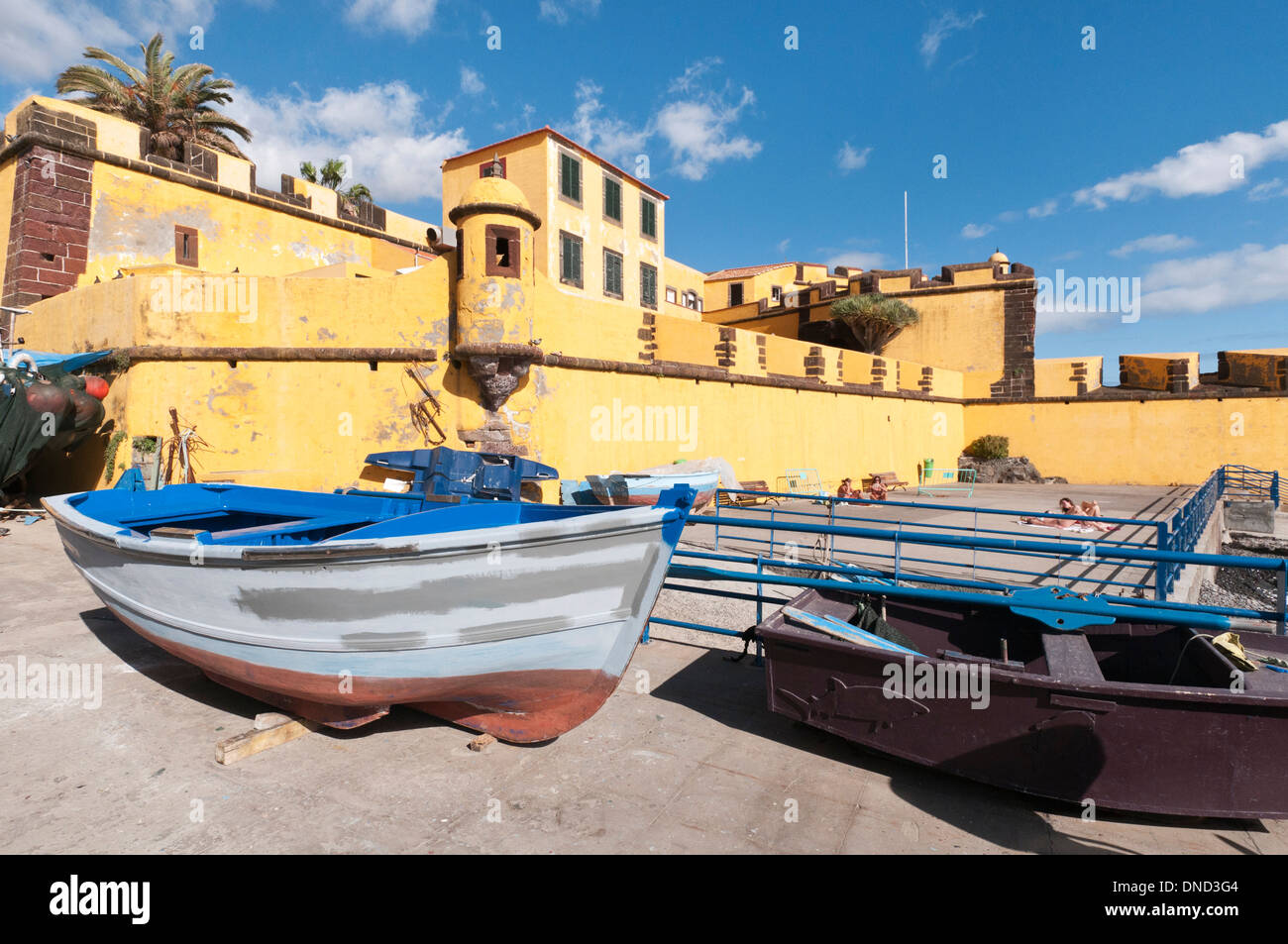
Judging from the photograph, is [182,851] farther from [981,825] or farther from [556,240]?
[556,240]

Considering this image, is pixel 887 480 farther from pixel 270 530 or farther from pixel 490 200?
pixel 270 530

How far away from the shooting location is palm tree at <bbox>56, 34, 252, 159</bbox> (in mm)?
17547

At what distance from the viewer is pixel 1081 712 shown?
8.93 feet

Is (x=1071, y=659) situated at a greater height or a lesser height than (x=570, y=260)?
lesser

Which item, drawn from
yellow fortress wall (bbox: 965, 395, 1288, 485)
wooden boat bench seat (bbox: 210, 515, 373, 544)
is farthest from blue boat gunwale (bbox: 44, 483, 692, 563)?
yellow fortress wall (bbox: 965, 395, 1288, 485)

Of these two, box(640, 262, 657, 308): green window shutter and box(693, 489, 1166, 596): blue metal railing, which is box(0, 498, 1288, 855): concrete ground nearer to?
box(693, 489, 1166, 596): blue metal railing

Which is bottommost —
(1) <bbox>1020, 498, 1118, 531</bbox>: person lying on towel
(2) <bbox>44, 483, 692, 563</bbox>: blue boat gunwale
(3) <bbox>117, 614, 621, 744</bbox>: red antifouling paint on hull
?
(3) <bbox>117, 614, 621, 744</bbox>: red antifouling paint on hull

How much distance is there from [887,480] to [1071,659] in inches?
754

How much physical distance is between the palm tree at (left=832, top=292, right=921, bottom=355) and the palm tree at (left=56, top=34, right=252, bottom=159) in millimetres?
22944

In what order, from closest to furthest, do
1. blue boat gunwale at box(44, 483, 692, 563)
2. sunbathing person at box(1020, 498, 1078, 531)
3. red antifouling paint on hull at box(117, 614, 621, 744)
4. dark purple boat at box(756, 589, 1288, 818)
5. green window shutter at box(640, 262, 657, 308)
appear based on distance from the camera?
dark purple boat at box(756, 589, 1288, 818) → blue boat gunwale at box(44, 483, 692, 563) → red antifouling paint on hull at box(117, 614, 621, 744) → sunbathing person at box(1020, 498, 1078, 531) → green window shutter at box(640, 262, 657, 308)

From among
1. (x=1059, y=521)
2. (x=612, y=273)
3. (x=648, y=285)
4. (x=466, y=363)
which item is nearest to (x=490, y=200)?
(x=466, y=363)

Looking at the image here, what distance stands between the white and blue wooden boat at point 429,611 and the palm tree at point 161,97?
1915 centimetres
